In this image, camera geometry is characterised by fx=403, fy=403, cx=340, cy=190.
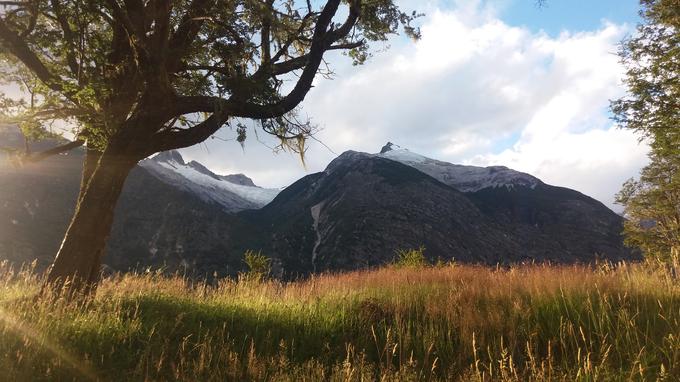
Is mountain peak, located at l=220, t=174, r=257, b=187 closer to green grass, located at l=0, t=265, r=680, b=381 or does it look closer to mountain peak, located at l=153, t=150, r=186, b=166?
mountain peak, located at l=153, t=150, r=186, b=166

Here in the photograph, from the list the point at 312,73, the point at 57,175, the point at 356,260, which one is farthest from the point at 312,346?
the point at 57,175

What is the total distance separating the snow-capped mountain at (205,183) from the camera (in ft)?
315

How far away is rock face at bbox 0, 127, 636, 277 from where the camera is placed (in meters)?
68.5

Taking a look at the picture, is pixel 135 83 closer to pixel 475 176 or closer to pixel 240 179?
pixel 475 176

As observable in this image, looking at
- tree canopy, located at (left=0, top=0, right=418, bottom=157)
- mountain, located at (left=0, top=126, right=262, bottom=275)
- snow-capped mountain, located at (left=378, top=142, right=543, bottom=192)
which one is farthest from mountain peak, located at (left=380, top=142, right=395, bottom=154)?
tree canopy, located at (left=0, top=0, right=418, bottom=157)

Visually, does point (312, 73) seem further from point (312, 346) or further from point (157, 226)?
point (157, 226)

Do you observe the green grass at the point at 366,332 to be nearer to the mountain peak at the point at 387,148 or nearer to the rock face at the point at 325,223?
the rock face at the point at 325,223

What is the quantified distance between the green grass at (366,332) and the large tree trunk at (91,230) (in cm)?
56

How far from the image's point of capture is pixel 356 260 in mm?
68688

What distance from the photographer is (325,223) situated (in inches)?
3332

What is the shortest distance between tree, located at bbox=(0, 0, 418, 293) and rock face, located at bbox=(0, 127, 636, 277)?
51844 millimetres

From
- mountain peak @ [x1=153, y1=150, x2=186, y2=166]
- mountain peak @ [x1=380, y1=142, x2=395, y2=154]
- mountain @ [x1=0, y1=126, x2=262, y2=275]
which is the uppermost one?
mountain peak @ [x1=380, y1=142, x2=395, y2=154]

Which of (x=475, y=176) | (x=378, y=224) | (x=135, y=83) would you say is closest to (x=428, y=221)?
(x=378, y=224)

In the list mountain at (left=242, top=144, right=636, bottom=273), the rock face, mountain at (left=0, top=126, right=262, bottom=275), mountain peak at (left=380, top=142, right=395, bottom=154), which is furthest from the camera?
mountain peak at (left=380, top=142, right=395, bottom=154)
